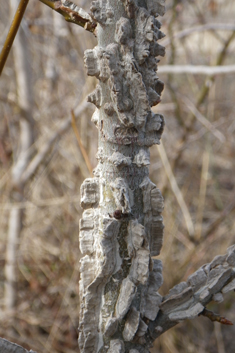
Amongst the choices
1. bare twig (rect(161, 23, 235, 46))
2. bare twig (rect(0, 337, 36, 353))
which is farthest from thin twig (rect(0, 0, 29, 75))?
bare twig (rect(161, 23, 235, 46))

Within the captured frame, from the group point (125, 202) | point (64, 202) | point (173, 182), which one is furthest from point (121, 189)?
point (64, 202)

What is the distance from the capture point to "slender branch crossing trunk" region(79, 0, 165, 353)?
38 cm

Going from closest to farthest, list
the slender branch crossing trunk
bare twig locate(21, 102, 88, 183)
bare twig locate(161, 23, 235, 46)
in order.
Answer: the slender branch crossing trunk, bare twig locate(161, 23, 235, 46), bare twig locate(21, 102, 88, 183)

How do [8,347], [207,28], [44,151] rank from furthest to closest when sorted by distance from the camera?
[44,151], [207,28], [8,347]

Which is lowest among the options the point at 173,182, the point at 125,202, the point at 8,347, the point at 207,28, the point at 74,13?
the point at 8,347

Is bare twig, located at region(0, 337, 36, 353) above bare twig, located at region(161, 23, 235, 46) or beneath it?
beneath

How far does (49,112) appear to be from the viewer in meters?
1.96

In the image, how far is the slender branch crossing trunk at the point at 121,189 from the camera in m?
0.38

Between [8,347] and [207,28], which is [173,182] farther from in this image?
[8,347]

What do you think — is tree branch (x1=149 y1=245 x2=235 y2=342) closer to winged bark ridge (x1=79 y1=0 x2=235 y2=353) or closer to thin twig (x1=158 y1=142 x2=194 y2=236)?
winged bark ridge (x1=79 y1=0 x2=235 y2=353)

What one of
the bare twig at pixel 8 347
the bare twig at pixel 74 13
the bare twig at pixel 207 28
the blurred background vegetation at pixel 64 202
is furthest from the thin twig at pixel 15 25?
the bare twig at pixel 207 28

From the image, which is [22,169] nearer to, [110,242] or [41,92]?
[41,92]

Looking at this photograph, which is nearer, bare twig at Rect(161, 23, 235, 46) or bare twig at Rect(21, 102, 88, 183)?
bare twig at Rect(161, 23, 235, 46)

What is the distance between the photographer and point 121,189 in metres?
0.40
